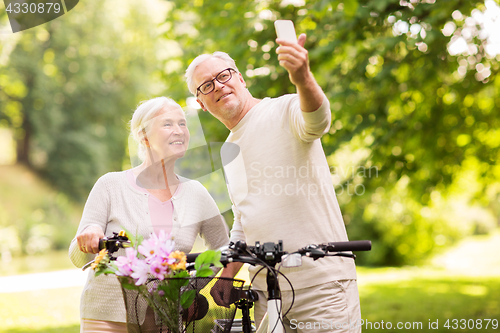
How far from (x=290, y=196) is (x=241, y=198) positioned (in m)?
0.27

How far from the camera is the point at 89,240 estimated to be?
2.12 metres

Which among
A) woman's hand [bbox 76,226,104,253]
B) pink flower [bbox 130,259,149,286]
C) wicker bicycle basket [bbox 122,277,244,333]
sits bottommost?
wicker bicycle basket [bbox 122,277,244,333]

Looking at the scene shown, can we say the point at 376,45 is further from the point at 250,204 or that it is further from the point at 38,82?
the point at 38,82

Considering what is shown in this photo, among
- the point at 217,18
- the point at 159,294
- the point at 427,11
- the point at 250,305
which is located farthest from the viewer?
the point at 217,18

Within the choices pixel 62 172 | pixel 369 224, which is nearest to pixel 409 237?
pixel 369 224

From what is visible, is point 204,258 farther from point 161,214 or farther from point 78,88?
point 78,88

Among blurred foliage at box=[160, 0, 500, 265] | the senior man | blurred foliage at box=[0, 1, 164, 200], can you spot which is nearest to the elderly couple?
the senior man

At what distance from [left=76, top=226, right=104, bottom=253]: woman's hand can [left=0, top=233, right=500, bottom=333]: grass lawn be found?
4.11 meters

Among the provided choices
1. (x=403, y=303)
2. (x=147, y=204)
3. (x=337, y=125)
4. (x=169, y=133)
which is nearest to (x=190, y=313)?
(x=147, y=204)

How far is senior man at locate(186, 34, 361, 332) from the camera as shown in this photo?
2051 millimetres

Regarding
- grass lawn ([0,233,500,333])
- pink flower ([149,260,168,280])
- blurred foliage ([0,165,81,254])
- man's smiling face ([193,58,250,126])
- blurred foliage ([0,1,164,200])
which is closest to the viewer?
pink flower ([149,260,168,280])

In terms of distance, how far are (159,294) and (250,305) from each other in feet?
1.73

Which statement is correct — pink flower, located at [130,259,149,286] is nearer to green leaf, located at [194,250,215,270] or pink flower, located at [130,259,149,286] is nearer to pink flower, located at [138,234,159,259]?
pink flower, located at [138,234,159,259]

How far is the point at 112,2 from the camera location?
2606 centimetres
